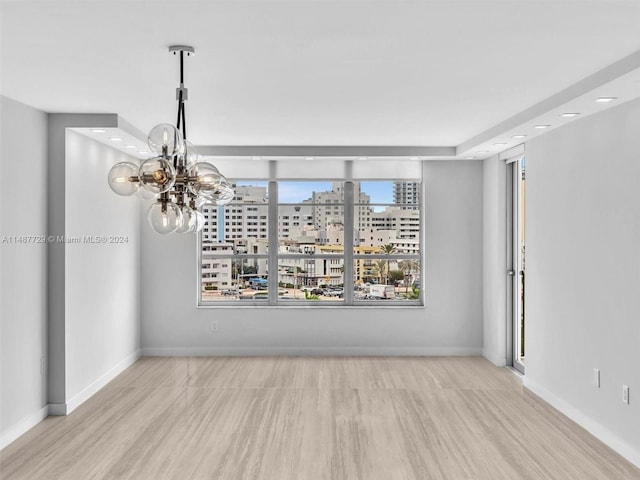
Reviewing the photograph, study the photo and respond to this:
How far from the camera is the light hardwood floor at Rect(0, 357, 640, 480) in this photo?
366 cm

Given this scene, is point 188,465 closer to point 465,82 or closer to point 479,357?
point 465,82

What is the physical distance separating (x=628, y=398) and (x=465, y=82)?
2.47 m

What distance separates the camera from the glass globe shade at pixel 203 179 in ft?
9.53

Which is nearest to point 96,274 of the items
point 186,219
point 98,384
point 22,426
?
point 98,384

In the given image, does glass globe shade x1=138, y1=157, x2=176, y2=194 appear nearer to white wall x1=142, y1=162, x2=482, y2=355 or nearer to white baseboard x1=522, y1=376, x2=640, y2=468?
white baseboard x1=522, y1=376, x2=640, y2=468

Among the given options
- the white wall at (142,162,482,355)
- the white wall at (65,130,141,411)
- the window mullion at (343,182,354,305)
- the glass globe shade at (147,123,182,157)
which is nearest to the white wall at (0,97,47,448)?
the white wall at (65,130,141,411)

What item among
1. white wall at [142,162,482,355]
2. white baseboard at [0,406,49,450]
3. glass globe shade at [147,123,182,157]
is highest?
glass globe shade at [147,123,182,157]

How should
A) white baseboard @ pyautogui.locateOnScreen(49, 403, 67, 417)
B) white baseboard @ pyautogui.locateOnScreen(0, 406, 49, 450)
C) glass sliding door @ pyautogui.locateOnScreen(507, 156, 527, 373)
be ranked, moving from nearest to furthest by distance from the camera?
white baseboard @ pyautogui.locateOnScreen(0, 406, 49, 450), white baseboard @ pyautogui.locateOnScreen(49, 403, 67, 417), glass sliding door @ pyautogui.locateOnScreen(507, 156, 527, 373)

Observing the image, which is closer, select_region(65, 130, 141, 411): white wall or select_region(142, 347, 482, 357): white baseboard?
select_region(65, 130, 141, 411): white wall

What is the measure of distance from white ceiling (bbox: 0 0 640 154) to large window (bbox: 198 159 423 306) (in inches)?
93.4

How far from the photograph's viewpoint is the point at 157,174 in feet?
8.68

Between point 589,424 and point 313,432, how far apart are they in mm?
2175

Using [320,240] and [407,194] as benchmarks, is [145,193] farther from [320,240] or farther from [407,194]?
[407,194]

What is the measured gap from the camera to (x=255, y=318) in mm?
7078
